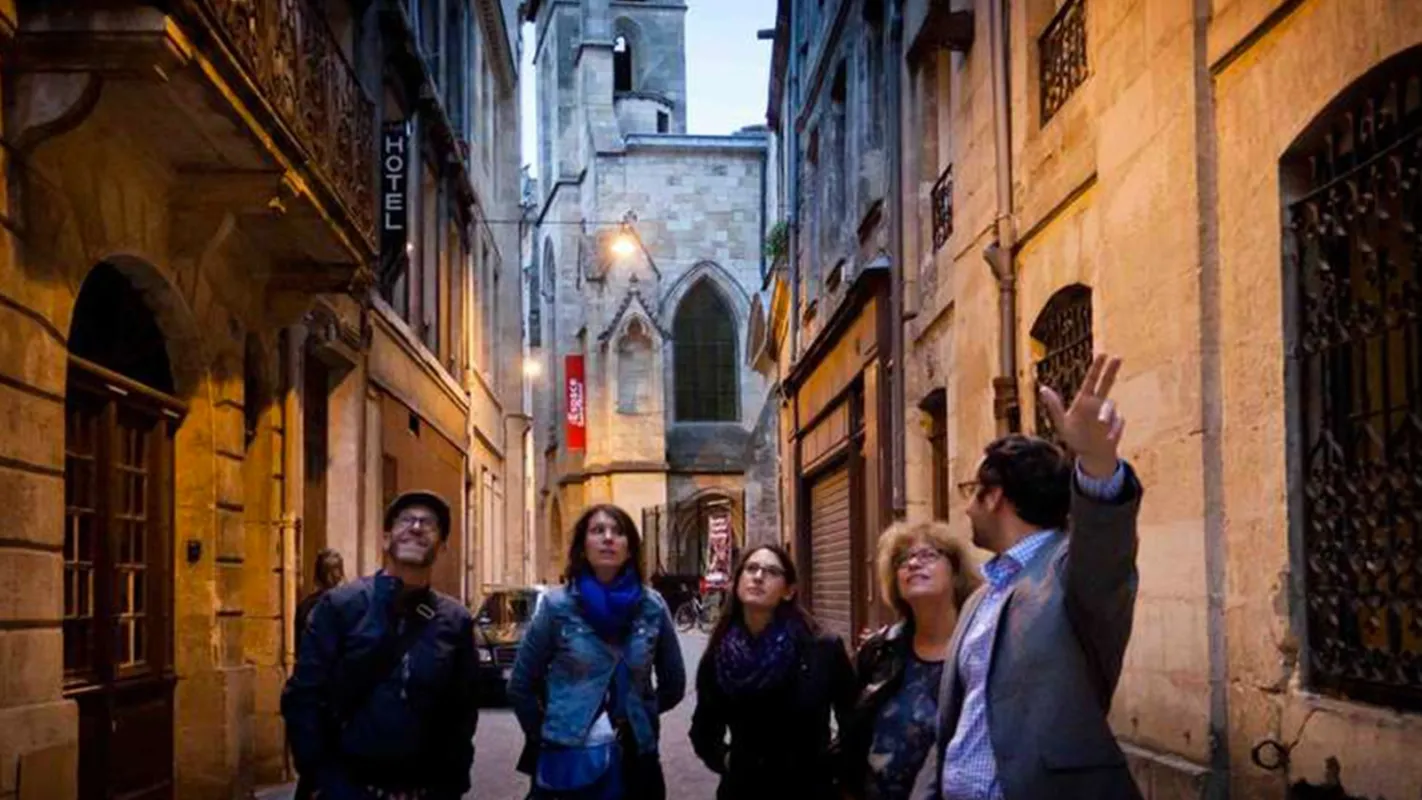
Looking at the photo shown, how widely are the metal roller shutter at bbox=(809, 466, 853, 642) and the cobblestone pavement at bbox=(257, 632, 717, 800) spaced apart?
7.00 ft

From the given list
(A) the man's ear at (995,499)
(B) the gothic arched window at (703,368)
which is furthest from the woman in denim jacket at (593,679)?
(B) the gothic arched window at (703,368)

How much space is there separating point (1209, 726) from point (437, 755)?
303cm

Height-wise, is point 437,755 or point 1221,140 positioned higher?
point 1221,140

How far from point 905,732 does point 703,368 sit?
4539 centimetres

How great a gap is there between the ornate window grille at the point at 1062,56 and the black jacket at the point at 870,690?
15.0ft

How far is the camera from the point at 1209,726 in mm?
7000

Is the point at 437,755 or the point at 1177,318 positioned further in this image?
the point at 1177,318

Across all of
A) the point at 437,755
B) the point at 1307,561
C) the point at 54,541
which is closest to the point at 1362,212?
the point at 1307,561

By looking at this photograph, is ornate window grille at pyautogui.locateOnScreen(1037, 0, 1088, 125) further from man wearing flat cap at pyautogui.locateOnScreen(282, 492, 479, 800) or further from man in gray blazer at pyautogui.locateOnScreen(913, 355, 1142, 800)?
man in gray blazer at pyautogui.locateOnScreen(913, 355, 1142, 800)

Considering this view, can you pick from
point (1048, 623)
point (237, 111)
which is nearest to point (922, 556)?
point (1048, 623)

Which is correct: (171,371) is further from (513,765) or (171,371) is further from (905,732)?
(905,732)

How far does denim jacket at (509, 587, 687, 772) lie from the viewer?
6.32 metres

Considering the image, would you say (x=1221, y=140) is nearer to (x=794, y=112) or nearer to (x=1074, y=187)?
(x=1074, y=187)

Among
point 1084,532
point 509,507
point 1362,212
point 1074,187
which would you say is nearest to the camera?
point 1084,532
